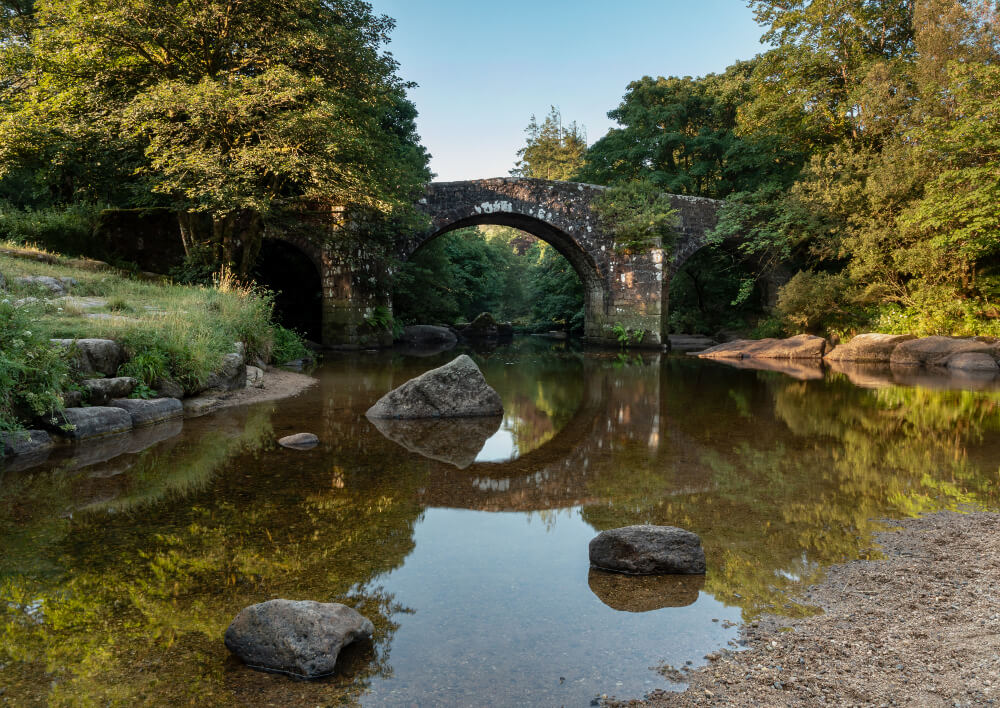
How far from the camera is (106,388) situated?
614cm

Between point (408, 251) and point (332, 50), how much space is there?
7.29 metres

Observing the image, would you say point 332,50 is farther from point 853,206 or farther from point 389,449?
point 853,206

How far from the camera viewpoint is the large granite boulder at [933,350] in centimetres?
1389

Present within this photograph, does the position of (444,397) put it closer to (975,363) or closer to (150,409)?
(150,409)

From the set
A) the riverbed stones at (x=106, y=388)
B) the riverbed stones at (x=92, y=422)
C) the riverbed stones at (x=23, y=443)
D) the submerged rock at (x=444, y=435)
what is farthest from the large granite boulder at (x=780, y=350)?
the riverbed stones at (x=23, y=443)

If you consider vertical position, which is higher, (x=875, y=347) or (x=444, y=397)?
(x=875, y=347)

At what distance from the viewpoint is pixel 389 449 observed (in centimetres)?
550

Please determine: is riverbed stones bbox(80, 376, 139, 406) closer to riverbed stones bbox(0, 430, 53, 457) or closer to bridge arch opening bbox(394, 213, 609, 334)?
riverbed stones bbox(0, 430, 53, 457)

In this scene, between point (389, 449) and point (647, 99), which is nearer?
point (389, 449)

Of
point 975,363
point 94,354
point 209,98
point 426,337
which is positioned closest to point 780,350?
point 975,363

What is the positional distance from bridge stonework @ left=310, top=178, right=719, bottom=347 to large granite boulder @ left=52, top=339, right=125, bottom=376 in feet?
38.7

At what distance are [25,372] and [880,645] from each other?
591cm

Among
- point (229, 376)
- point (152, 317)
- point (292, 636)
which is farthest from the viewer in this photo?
point (229, 376)

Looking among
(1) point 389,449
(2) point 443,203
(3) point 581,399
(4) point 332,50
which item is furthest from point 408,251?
(1) point 389,449
